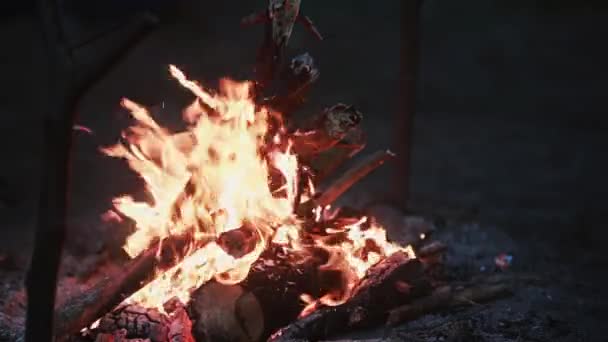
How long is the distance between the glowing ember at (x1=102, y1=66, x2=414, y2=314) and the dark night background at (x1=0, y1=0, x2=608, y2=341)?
1.94m

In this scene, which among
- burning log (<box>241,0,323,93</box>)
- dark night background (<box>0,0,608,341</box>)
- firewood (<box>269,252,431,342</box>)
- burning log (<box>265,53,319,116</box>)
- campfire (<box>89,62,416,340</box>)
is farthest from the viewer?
dark night background (<box>0,0,608,341</box>)

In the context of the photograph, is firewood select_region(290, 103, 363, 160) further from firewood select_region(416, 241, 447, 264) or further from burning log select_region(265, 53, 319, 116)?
firewood select_region(416, 241, 447, 264)

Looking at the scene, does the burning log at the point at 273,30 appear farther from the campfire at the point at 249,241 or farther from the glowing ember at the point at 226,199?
the glowing ember at the point at 226,199

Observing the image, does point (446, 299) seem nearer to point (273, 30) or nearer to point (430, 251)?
point (430, 251)

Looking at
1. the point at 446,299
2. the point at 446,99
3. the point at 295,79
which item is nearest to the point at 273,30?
the point at 295,79

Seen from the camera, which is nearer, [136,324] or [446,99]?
[136,324]

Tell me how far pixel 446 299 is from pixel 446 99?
26.7 ft

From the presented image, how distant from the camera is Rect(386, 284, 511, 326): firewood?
472 cm

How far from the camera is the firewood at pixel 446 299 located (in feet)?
15.5

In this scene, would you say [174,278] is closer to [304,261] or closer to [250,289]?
[250,289]

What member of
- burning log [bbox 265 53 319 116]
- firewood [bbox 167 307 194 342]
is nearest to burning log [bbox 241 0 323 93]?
burning log [bbox 265 53 319 116]

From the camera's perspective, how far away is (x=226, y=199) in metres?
4.84

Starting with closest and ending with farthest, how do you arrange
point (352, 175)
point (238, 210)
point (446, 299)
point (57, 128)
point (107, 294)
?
1. point (57, 128)
2. point (107, 294)
3. point (238, 210)
4. point (446, 299)
5. point (352, 175)

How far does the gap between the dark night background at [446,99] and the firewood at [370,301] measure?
4.20 ft
